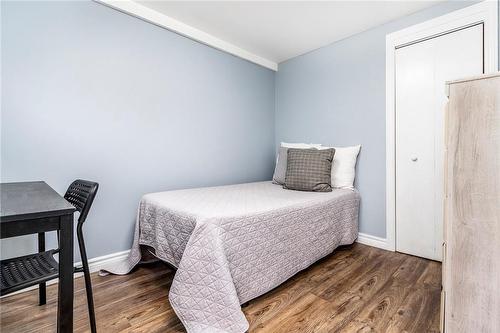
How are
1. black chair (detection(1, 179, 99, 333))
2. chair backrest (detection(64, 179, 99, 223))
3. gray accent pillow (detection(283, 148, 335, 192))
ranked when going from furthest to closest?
gray accent pillow (detection(283, 148, 335, 192)) → chair backrest (detection(64, 179, 99, 223)) → black chair (detection(1, 179, 99, 333))

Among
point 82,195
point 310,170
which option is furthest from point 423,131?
point 82,195

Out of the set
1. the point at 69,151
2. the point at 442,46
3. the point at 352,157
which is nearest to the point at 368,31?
the point at 442,46

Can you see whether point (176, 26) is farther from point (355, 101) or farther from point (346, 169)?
→ point (346, 169)

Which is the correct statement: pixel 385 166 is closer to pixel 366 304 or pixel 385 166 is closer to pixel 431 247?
pixel 431 247

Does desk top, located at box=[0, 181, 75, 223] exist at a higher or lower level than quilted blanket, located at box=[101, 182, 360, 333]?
higher

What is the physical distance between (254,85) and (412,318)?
2.74 m

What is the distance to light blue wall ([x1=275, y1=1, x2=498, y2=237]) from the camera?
2.43 metres

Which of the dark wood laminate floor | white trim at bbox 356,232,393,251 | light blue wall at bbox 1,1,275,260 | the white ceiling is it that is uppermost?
the white ceiling

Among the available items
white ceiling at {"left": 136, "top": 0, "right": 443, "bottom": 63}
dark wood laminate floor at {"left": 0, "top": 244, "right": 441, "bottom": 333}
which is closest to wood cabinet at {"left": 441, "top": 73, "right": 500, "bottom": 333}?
dark wood laminate floor at {"left": 0, "top": 244, "right": 441, "bottom": 333}

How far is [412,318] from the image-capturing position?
1392mm

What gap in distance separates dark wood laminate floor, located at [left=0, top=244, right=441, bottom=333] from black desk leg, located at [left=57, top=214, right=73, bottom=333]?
517 millimetres

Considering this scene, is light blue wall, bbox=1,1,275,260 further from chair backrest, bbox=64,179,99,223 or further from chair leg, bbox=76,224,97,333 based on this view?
chair leg, bbox=76,224,97,333

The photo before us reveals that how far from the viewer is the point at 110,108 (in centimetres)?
199

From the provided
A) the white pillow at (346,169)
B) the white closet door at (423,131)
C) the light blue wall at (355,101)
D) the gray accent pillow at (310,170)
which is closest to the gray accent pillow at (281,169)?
the gray accent pillow at (310,170)
